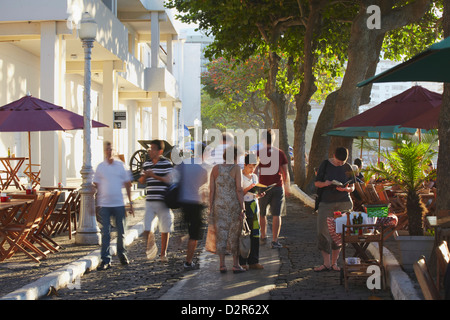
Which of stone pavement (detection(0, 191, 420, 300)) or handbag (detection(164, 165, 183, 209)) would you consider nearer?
stone pavement (detection(0, 191, 420, 300))

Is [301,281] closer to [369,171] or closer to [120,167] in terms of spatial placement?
[369,171]

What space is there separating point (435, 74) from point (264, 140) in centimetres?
397

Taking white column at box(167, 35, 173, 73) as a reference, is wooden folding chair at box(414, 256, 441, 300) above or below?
below

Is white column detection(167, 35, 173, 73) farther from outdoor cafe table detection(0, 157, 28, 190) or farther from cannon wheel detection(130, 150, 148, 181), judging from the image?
outdoor cafe table detection(0, 157, 28, 190)

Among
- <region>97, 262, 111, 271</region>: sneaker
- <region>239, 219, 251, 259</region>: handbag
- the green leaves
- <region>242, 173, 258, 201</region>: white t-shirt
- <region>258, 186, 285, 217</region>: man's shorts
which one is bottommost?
<region>97, 262, 111, 271</region>: sneaker

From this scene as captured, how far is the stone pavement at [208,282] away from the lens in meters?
7.38

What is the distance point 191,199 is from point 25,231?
2413 mm

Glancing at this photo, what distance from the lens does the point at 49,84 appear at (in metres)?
16.4

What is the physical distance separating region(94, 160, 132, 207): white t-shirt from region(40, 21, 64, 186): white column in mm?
7205

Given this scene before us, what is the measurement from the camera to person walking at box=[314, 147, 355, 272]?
28.8 feet

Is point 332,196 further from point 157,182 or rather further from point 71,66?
point 71,66

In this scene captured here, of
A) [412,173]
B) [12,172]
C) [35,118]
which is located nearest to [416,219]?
[412,173]

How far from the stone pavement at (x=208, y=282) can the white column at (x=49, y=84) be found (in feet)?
20.1

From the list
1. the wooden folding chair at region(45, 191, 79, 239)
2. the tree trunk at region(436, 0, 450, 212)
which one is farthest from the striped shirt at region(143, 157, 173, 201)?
the tree trunk at region(436, 0, 450, 212)
